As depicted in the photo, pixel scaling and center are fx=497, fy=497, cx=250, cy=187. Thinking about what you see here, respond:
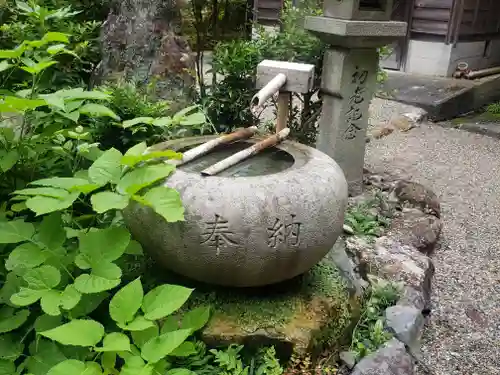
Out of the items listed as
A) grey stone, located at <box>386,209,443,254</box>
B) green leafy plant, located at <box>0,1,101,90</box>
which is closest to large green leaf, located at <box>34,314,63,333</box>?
green leafy plant, located at <box>0,1,101,90</box>

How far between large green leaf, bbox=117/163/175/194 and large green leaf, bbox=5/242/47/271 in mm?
488

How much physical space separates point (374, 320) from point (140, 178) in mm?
1854

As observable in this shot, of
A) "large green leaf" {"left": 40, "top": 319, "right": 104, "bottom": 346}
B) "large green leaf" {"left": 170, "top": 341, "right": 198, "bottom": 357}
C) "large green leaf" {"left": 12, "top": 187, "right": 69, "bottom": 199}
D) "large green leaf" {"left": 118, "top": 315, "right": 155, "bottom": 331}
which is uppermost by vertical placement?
"large green leaf" {"left": 12, "top": 187, "right": 69, "bottom": 199}

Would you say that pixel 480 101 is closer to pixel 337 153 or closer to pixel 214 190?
pixel 337 153

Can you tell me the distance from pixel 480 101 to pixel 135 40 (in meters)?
8.31

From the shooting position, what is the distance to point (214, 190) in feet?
7.70

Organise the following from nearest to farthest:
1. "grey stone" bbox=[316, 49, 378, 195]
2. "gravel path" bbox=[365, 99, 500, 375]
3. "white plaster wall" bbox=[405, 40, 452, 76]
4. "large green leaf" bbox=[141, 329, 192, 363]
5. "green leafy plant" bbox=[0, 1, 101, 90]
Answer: "large green leaf" bbox=[141, 329, 192, 363] → "gravel path" bbox=[365, 99, 500, 375] → "green leafy plant" bbox=[0, 1, 101, 90] → "grey stone" bbox=[316, 49, 378, 195] → "white plaster wall" bbox=[405, 40, 452, 76]

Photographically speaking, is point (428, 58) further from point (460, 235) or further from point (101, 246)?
→ point (101, 246)

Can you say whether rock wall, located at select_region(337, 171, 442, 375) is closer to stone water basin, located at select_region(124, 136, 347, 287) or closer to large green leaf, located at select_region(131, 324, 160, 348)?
stone water basin, located at select_region(124, 136, 347, 287)

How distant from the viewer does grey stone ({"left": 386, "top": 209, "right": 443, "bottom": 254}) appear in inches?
171

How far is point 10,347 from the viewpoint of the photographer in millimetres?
2217

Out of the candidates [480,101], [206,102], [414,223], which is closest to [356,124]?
[414,223]

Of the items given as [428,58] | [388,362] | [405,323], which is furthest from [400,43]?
[388,362]

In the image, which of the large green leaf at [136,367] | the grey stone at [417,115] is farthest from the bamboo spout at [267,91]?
the grey stone at [417,115]
